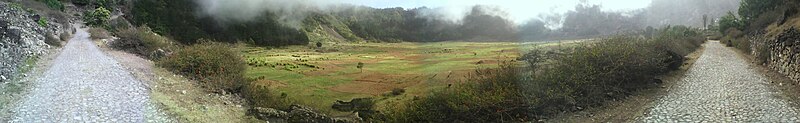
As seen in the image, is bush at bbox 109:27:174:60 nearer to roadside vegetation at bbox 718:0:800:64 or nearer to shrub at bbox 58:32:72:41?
shrub at bbox 58:32:72:41

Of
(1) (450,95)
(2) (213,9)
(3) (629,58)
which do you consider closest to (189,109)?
(1) (450,95)

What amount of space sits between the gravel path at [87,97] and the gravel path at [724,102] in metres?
15.8

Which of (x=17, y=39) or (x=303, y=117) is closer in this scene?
(x=303, y=117)

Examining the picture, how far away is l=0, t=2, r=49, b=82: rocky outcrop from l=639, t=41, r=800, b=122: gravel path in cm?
2398

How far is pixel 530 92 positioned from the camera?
64.2 feet

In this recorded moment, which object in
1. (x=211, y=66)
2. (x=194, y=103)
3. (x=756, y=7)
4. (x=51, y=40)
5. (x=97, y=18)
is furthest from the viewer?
(x=756, y=7)

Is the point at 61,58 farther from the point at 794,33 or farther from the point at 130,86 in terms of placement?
the point at 794,33

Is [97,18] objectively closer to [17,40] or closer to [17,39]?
[17,39]

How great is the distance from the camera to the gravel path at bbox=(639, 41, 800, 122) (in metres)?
17.3

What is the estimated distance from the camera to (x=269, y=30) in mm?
175375

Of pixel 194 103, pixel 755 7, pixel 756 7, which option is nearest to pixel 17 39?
pixel 194 103

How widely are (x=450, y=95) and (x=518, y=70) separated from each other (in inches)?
133

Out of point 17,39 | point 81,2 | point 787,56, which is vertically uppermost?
point 81,2

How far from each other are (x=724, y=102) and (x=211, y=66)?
74.5ft
